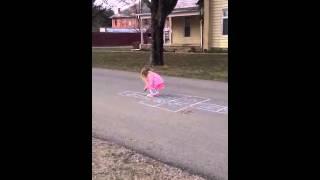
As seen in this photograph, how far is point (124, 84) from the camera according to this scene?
43.7 ft

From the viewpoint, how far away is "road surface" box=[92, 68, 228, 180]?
5250mm

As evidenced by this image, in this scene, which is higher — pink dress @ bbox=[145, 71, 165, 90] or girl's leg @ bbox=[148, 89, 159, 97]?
pink dress @ bbox=[145, 71, 165, 90]

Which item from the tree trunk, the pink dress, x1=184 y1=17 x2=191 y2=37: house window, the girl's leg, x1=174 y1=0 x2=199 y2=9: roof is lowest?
the girl's leg

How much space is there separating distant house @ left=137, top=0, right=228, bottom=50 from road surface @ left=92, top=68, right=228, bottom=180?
1187 centimetres

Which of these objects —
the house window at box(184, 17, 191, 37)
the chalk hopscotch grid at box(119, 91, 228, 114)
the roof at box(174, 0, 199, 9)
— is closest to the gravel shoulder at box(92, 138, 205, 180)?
the chalk hopscotch grid at box(119, 91, 228, 114)

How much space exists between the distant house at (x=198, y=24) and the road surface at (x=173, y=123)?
39.0ft

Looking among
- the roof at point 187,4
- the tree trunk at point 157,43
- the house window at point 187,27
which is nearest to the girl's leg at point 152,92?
the tree trunk at point 157,43

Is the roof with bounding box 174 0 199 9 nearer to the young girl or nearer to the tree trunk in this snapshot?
the tree trunk

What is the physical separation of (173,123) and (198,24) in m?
22.0
